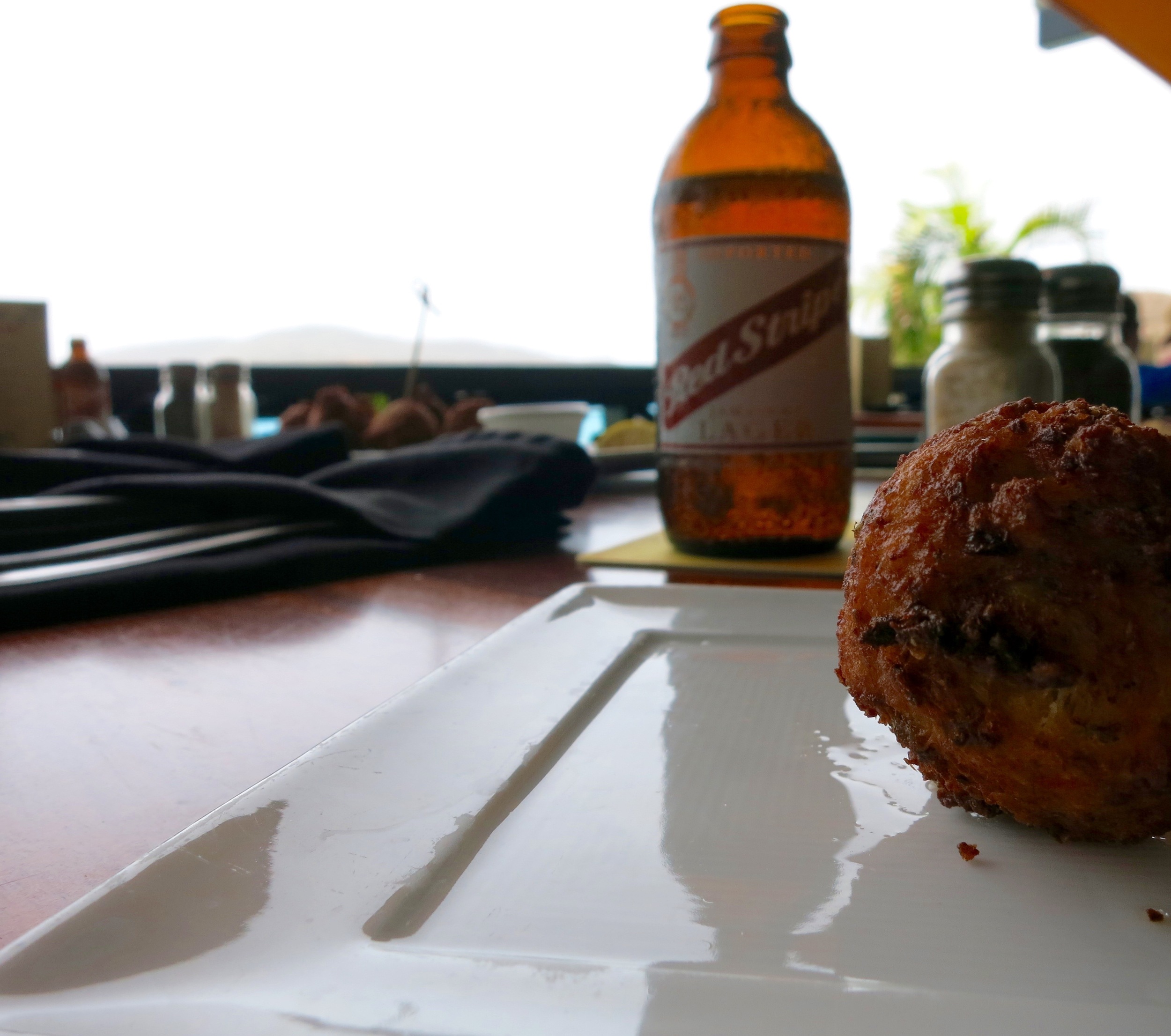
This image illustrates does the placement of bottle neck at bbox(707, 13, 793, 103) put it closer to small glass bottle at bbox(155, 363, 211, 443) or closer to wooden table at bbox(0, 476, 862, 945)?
wooden table at bbox(0, 476, 862, 945)

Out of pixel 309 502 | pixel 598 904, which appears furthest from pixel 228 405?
pixel 598 904

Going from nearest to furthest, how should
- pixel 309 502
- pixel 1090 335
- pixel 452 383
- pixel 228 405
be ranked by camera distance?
pixel 309 502
pixel 1090 335
pixel 228 405
pixel 452 383

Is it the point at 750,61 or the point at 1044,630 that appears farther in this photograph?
the point at 750,61

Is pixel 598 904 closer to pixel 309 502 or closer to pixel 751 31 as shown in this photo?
pixel 309 502

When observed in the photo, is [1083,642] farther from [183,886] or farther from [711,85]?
[711,85]

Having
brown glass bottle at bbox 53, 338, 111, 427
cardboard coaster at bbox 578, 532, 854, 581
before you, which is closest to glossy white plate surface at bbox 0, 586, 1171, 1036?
cardboard coaster at bbox 578, 532, 854, 581

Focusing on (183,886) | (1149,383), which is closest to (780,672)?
(183,886)

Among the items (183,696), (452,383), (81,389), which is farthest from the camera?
(452,383)

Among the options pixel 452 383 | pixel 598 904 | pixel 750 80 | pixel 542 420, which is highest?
pixel 750 80
